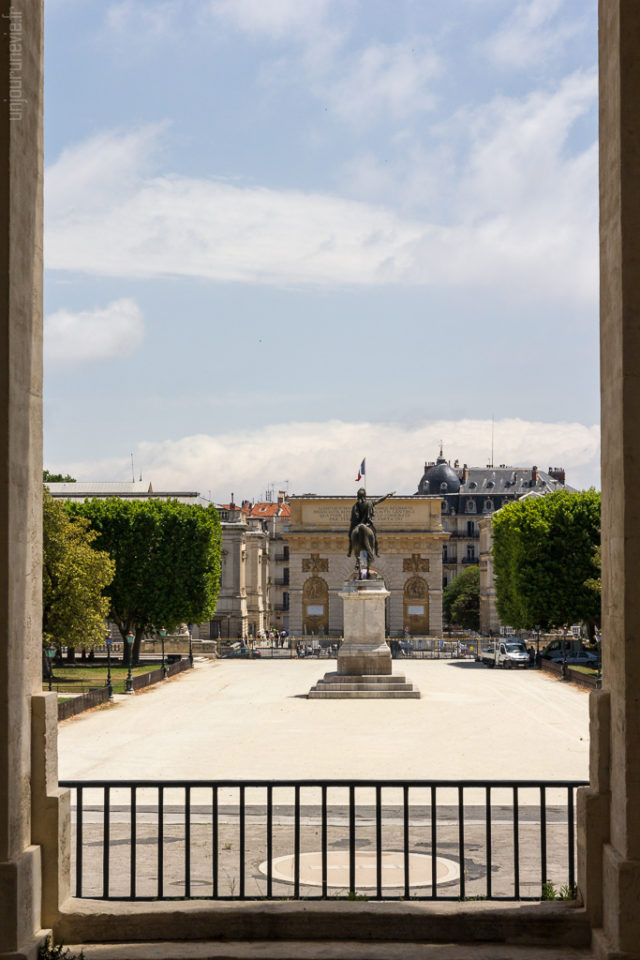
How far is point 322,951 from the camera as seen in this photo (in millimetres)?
7504

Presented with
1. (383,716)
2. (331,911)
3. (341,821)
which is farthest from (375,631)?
(331,911)

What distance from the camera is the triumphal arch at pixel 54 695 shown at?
699 centimetres

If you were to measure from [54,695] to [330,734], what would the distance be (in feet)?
60.9

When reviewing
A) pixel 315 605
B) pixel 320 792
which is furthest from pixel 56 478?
pixel 320 792

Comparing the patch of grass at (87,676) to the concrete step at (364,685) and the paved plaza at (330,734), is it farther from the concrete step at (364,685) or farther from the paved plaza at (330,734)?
the concrete step at (364,685)

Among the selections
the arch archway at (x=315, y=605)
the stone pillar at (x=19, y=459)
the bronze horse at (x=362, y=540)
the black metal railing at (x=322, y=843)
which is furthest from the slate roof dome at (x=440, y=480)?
the stone pillar at (x=19, y=459)

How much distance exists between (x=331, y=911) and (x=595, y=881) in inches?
68.5

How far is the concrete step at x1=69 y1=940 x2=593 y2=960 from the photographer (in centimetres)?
739

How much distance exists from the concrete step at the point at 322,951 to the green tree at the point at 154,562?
151 feet

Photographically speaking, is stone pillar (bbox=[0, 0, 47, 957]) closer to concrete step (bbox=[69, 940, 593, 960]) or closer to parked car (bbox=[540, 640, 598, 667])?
concrete step (bbox=[69, 940, 593, 960])

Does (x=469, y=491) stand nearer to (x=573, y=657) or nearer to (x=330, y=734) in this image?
(x=573, y=657)

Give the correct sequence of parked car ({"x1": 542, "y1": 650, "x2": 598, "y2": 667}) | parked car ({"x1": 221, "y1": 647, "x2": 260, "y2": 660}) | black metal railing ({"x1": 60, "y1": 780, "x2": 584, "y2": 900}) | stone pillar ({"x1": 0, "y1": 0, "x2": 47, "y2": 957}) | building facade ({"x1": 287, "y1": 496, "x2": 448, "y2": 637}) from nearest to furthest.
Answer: stone pillar ({"x1": 0, "y1": 0, "x2": 47, "y2": 957}) < black metal railing ({"x1": 60, "y1": 780, "x2": 584, "y2": 900}) < parked car ({"x1": 542, "y1": 650, "x2": 598, "y2": 667}) < parked car ({"x1": 221, "y1": 647, "x2": 260, "y2": 660}) < building facade ({"x1": 287, "y1": 496, "x2": 448, "y2": 637})

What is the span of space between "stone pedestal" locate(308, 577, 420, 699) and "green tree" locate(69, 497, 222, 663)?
17365 millimetres

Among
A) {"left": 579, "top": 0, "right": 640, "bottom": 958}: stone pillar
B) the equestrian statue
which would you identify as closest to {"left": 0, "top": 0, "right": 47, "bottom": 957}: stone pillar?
{"left": 579, "top": 0, "right": 640, "bottom": 958}: stone pillar
